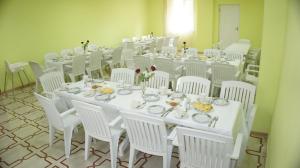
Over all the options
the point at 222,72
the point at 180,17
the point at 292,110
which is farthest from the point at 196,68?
the point at 180,17

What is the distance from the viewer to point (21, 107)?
5.40 metres

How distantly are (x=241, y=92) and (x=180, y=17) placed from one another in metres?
8.20

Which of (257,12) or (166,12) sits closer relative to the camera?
(257,12)

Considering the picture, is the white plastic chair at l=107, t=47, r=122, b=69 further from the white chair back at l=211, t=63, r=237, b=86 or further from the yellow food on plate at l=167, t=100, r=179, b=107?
the yellow food on plate at l=167, t=100, r=179, b=107

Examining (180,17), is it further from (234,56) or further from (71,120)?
(71,120)

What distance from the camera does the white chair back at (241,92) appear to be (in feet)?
11.5

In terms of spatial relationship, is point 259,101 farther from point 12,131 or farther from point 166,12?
point 166,12

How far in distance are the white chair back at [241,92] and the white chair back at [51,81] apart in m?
2.86

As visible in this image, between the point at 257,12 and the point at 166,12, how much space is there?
13.0ft

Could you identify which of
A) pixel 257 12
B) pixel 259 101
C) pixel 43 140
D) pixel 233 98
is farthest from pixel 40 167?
pixel 257 12

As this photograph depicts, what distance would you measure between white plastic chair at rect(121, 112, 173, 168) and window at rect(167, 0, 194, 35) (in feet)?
29.1

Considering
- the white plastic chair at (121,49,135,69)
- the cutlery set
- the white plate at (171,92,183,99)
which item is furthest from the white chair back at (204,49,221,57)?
the cutlery set

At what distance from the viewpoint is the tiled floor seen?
3371 mm

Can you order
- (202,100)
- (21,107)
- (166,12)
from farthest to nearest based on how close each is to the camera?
1. (166,12)
2. (21,107)
3. (202,100)
